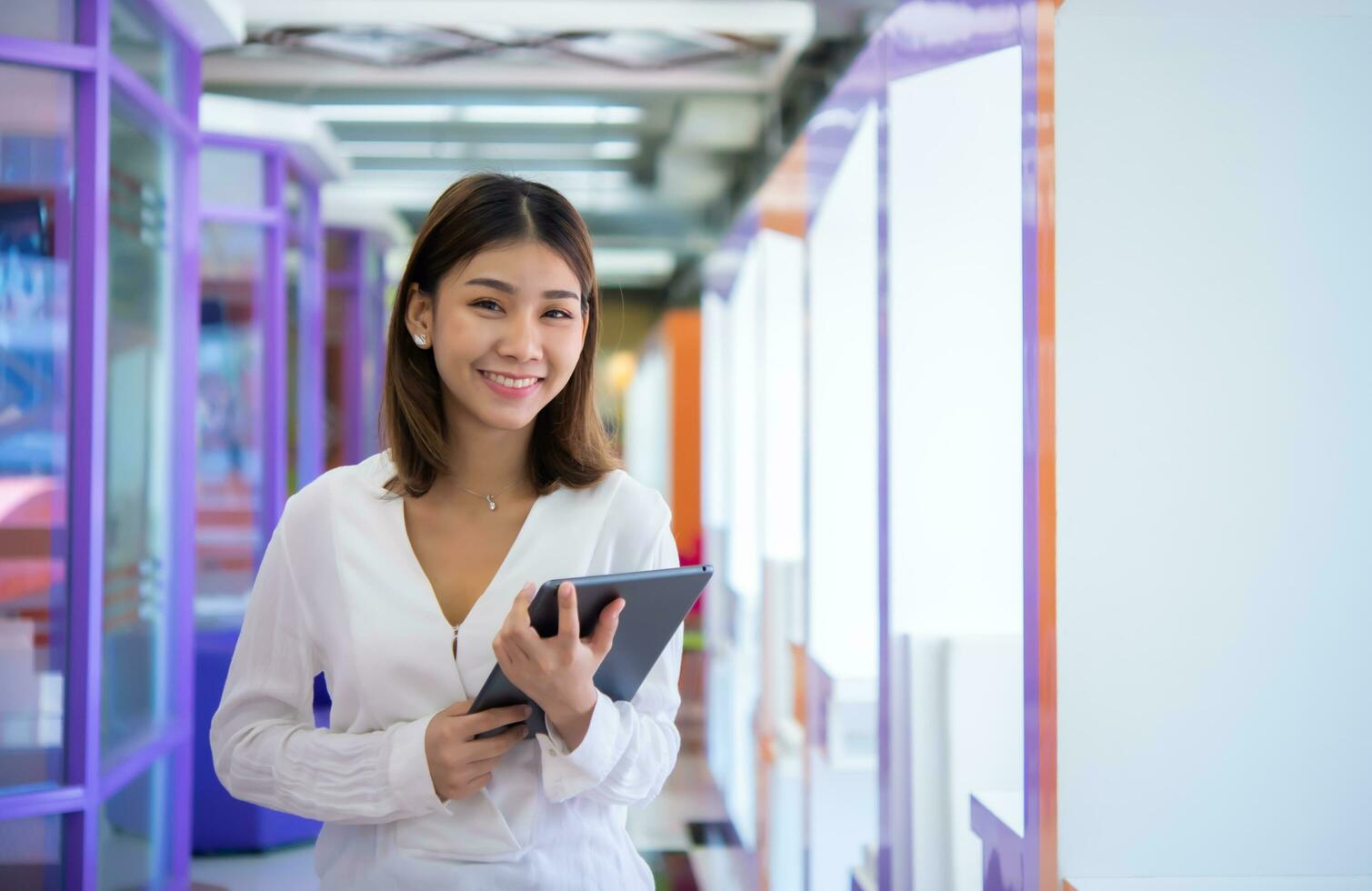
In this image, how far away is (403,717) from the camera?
4.56 ft

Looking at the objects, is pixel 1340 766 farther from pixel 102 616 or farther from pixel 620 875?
pixel 102 616

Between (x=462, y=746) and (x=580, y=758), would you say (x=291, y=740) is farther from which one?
(x=580, y=758)

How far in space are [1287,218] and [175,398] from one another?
3.01 meters

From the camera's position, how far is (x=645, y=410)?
1919cm

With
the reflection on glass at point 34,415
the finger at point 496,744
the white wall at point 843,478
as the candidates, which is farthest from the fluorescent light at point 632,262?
the finger at point 496,744

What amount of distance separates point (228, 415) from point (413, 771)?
4.36 meters

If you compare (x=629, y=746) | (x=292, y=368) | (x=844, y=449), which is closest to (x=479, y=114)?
(x=292, y=368)

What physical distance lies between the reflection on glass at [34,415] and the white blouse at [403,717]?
1.65 m

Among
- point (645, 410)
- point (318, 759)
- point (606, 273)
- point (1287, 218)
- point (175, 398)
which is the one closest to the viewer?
point (318, 759)

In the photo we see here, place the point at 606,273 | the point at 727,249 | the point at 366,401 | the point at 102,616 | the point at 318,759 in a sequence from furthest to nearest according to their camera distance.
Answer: the point at 606,273 < the point at 366,401 < the point at 727,249 < the point at 102,616 < the point at 318,759

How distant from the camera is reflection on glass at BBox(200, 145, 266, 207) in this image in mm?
5172

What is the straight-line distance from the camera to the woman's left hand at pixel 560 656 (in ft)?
4.03

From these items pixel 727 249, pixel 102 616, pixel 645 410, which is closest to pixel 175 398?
pixel 102 616

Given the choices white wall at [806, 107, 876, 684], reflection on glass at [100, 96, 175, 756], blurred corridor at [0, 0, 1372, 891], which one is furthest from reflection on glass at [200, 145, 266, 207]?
white wall at [806, 107, 876, 684]
